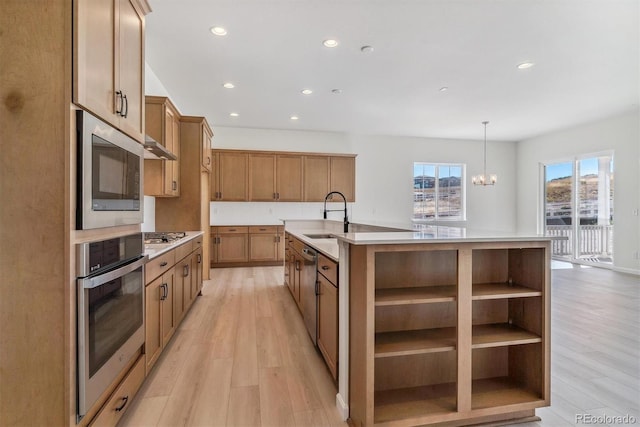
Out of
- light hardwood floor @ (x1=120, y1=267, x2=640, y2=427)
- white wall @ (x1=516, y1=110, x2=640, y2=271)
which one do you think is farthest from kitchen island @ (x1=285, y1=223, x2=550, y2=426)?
white wall @ (x1=516, y1=110, x2=640, y2=271)

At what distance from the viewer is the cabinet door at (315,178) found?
679 cm

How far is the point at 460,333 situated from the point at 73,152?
6.22ft

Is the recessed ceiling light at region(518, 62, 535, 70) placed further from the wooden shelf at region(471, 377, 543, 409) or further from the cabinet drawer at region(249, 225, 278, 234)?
the cabinet drawer at region(249, 225, 278, 234)

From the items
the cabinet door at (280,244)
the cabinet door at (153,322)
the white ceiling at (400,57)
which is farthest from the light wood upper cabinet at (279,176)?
the cabinet door at (153,322)

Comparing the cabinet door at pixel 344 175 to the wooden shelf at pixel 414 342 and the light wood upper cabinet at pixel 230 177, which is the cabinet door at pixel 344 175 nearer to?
the light wood upper cabinet at pixel 230 177

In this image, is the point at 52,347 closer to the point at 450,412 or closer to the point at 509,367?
the point at 450,412

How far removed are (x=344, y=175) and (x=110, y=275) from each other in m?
5.87

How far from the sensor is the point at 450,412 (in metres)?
1.66

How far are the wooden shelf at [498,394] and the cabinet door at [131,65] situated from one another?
2.34 meters

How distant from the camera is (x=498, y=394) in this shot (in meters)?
1.81

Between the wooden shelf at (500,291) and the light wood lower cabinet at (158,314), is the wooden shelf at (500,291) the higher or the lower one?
the higher one

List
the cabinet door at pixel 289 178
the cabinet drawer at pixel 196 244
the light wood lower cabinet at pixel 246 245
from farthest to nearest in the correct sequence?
the cabinet door at pixel 289 178 → the light wood lower cabinet at pixel 246 245 → the cabinet drawer at pixel 196 244

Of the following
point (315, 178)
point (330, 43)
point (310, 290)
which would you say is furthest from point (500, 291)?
point (315, 178)

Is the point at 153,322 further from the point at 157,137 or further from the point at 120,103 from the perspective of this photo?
the point at 157,137
